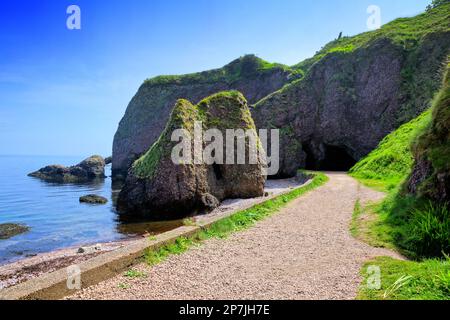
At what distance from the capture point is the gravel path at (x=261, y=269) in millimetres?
7062

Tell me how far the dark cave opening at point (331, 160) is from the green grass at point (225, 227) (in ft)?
128

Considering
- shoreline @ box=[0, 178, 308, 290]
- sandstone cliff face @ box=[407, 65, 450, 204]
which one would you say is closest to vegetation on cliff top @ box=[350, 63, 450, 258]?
sandstone cliff face @ box=[407, 65, 450, 204]

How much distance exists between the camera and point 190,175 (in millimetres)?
24641

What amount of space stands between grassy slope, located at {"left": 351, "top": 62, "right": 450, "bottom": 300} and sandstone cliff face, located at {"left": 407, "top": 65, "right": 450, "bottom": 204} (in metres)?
0.04

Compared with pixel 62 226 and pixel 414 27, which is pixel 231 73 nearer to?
pixel 414 27

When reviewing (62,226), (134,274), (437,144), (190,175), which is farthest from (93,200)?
(437,144)

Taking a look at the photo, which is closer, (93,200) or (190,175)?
(190,175)

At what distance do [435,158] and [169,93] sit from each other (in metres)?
84.3

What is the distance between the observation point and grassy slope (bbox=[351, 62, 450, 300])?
643cm

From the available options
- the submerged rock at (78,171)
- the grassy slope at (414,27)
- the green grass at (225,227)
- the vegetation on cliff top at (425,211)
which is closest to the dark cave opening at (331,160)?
the grassy slope at (414,27)

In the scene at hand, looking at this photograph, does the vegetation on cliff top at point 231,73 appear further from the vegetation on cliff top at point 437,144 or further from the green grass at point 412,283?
the green grass at point 412,283

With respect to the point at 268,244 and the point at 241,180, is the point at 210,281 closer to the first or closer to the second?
the point at 268,244
